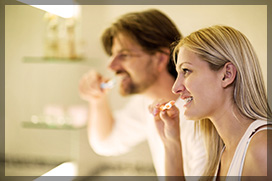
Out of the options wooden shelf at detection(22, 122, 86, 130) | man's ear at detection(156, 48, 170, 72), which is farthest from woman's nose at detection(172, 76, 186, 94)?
wooden shelf at detection(22, 122, 86, 130)

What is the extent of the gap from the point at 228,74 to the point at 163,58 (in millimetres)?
223

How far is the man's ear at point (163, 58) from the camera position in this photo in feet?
2.55

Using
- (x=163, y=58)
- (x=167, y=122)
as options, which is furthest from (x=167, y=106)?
(x=163, y=58)

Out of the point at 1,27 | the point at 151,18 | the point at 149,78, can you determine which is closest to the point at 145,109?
the point at 149,78

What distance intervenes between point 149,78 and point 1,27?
0.50 m

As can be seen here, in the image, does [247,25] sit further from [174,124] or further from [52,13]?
[52,13]

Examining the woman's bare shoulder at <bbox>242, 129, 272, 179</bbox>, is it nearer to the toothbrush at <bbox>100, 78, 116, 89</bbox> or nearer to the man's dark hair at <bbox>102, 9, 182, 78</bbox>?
the man's dark hair at <bbox>102, 9, 182, 78</bbox>

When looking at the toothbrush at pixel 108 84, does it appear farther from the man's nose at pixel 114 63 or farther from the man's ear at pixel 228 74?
the man's ear at pixel 228 74

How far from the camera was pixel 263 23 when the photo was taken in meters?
0.73

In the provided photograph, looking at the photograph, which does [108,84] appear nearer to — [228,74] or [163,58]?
[163,58]

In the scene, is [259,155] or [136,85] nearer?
[259,155]

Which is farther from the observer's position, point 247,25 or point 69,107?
point 69,107

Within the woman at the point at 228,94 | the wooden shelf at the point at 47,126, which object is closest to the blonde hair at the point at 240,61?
the woman at the point at 228,94

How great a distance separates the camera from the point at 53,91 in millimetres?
1044
